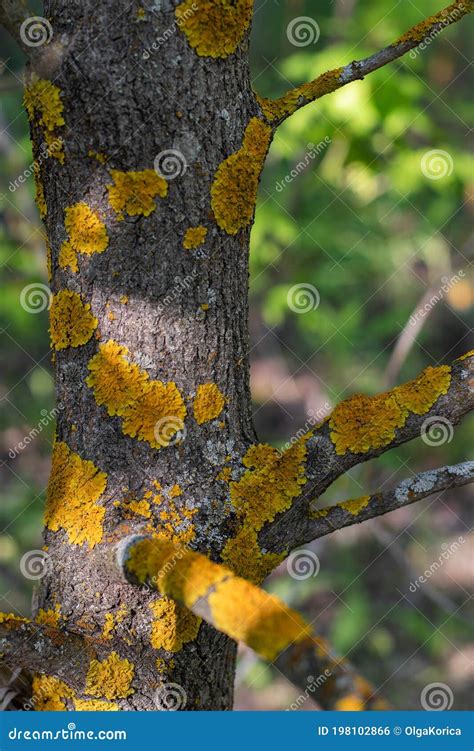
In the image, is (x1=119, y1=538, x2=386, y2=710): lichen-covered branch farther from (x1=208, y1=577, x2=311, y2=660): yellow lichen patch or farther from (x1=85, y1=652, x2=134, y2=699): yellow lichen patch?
(x1=85, y1=652, x2=134, y2=699): yellow lichen patch

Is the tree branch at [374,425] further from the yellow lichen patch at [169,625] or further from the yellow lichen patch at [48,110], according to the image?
the yellow lichen patch at [48,110]

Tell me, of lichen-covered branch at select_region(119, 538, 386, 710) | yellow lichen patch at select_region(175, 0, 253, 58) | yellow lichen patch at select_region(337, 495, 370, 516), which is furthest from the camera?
yellow lichen patch at select_region(337, 495, 370, 516)

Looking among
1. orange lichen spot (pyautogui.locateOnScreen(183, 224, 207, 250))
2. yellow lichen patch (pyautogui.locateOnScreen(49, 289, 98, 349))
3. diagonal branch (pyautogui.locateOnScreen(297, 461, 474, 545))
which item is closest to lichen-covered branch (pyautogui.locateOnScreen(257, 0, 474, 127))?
orange lichen spot (pyautogui.locateOnScreen(183, 224, 207, 250))

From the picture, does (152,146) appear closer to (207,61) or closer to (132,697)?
(207,61)

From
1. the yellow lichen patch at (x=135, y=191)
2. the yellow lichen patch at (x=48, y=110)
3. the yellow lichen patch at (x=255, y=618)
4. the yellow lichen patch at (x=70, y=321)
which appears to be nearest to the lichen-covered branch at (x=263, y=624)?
the yellow lichen patch at (x=255, y=618)

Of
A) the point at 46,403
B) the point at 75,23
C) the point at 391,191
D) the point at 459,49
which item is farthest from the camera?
the point at 459,49

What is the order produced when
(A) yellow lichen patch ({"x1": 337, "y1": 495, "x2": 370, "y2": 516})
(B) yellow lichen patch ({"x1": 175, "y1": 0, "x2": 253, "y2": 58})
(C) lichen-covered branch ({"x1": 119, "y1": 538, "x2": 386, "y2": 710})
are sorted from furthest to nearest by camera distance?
(A) yellow lichen patch ({"x1": 337, "y1": 495, "x2": 370, "y2": 516}), (B) yellow lichen patch ({"x1": 175, "y1": 0, "x2": 253, "y2": 58}), (C) lichen-covered branch ({"x1": 119, "y1": 538, "x2": 386, "y2": 710})

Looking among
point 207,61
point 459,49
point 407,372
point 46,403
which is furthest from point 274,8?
point 207,61
